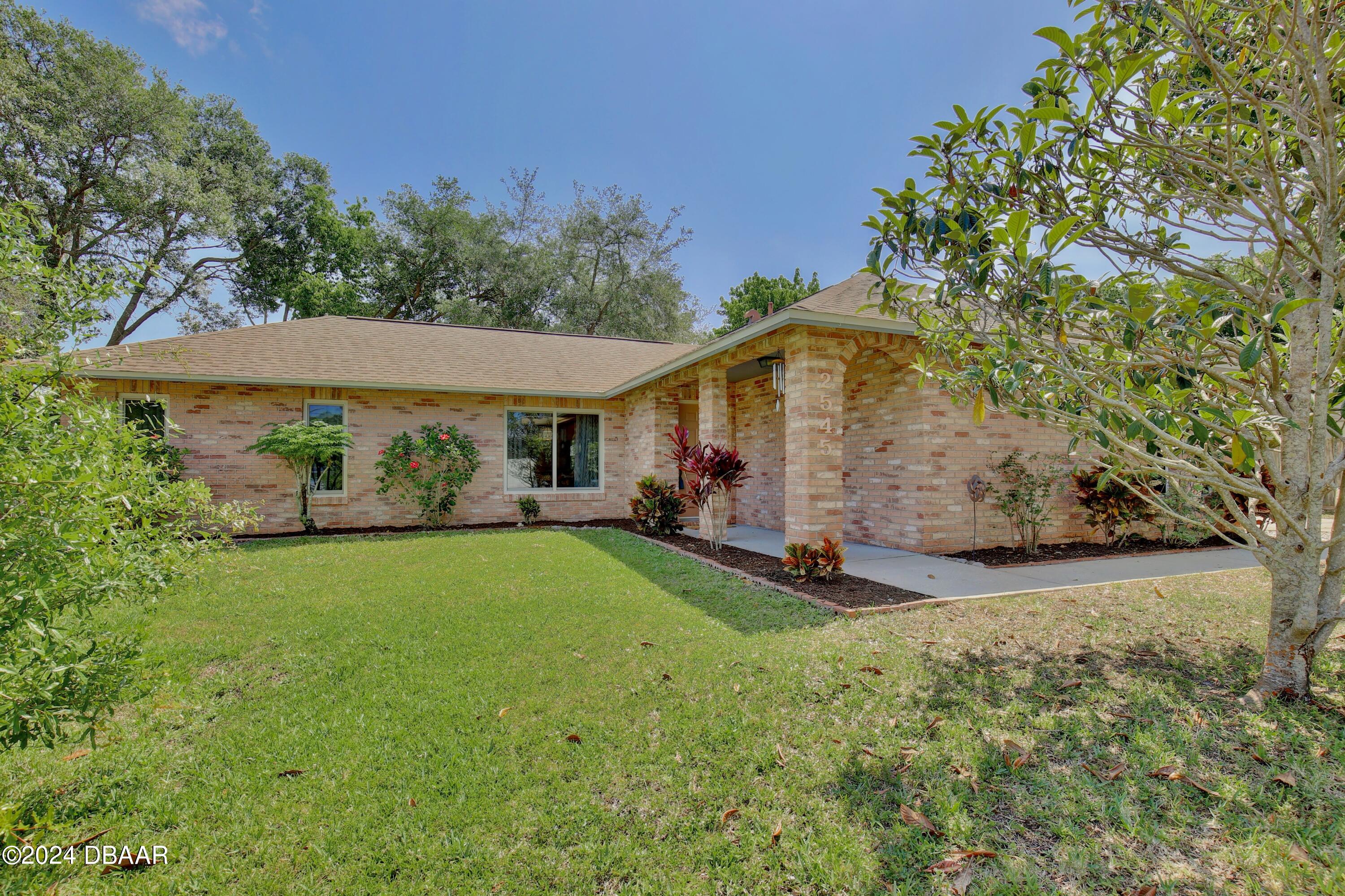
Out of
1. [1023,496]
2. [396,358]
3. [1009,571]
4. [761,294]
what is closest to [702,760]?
[1009,571]

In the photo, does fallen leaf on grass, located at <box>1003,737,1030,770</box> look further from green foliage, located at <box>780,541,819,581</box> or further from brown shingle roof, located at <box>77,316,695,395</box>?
brown shingle roof, located at <box>77,316,695,395</box>

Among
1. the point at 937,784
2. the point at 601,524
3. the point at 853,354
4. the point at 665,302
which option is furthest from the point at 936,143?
the point at 665,302

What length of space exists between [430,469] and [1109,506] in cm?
1140

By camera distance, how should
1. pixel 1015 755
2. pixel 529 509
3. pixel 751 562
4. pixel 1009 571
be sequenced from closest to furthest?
pixel 1015 755
pixel 1009 571
pixel 751 562
pixel 529 509

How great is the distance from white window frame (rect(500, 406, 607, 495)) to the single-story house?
0.04 meters

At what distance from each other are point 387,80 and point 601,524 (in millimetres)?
15910

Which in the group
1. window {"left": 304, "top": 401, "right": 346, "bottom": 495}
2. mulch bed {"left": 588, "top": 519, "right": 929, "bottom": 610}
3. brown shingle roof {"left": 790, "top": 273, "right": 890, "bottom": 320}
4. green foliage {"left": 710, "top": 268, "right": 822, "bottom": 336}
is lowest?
mulch bed {"left": 588, "top": 519, "right": 929, "bottom": 610}

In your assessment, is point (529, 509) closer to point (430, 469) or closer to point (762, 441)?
point (430, 469)

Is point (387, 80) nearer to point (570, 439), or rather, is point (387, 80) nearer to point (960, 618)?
point (570, 439)

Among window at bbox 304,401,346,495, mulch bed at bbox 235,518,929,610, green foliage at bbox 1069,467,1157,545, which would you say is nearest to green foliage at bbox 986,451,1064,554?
green foliage at bbox 1069,467,1157,545

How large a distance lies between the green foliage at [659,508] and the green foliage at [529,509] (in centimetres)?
257

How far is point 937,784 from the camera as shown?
97.2 inches

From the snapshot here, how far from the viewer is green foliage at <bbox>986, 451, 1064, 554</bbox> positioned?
741cm

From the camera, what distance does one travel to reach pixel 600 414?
12.7 m
